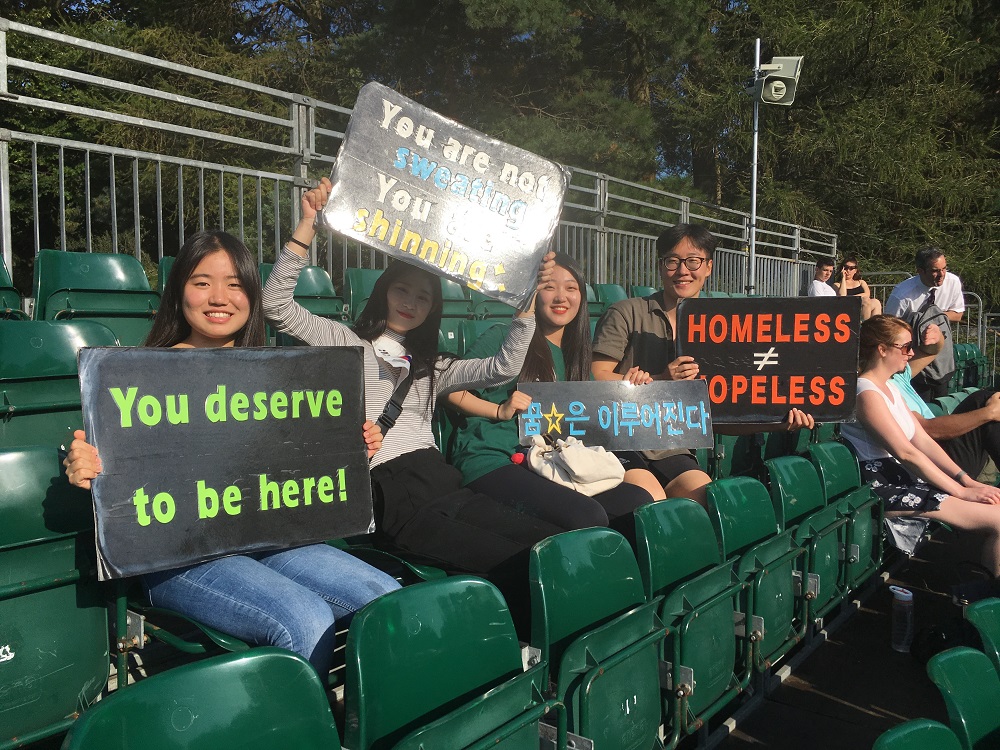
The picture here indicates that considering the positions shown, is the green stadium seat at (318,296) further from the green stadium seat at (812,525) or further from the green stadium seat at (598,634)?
the green stadium seat at (598,634)

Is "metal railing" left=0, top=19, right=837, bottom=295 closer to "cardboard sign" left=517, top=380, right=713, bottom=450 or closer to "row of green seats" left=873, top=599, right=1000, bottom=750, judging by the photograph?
"cardboard sign" left=517, top=380, right=713, bottom=450

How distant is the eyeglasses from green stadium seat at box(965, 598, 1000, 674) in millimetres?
2121

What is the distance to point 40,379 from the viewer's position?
126 inches

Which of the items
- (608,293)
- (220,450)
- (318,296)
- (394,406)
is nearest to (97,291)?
(318,296)

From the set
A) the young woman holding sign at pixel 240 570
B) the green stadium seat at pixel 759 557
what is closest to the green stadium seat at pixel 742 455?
the green stadium seat at pixel 759 557

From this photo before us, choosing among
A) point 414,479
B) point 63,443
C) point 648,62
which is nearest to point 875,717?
point 414,479

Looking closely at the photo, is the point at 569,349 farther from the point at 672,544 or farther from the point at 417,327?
the point at 672,544

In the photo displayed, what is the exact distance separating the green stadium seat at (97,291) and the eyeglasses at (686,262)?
2.49 m

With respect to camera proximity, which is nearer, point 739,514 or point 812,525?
point 739,514

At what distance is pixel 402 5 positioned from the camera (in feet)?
49.2

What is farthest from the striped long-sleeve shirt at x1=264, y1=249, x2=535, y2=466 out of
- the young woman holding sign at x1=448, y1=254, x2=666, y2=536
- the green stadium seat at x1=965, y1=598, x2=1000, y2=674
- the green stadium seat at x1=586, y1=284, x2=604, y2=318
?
the green stadium seat at x1=586, y1=284, x2=604, y2=318

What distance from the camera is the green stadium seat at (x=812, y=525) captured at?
3.45 m

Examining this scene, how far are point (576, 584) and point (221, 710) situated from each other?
3.44ft

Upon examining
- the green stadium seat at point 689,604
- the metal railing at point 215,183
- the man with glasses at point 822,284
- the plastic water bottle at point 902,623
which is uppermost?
the metal railing at point 215,183
